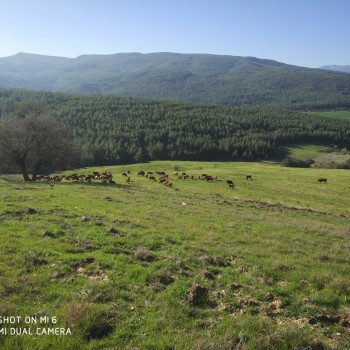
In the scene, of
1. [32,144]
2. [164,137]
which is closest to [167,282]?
[32,144]

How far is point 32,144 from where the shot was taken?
5266 cm

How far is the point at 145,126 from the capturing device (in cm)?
17775

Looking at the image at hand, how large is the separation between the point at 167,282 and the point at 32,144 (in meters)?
45.9

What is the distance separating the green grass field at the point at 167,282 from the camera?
350 inches

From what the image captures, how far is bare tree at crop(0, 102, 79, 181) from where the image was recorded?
52031 mm

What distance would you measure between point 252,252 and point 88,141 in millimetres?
137589

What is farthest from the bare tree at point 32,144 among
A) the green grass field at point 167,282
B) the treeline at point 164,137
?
the treeline at point 164,137

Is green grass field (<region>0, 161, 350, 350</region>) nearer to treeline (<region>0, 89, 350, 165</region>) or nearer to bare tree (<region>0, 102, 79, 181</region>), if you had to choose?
bare tree (<region>0, 102, 79, 181</region>)

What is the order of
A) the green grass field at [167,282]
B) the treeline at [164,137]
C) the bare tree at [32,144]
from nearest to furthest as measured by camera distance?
the green grass field at [167,282] < the bare tree at [32,144] < the treeline at [164,137]

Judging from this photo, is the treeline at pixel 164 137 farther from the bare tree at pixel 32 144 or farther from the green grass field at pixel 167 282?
the green grass field at pixel 167 282

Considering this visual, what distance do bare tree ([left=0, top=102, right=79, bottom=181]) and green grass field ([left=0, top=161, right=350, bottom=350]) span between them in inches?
1249

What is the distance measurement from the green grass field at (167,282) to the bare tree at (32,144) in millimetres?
31729

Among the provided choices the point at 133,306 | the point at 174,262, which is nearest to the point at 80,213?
the point at 174,262

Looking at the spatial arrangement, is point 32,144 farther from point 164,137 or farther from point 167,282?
point 164,137
